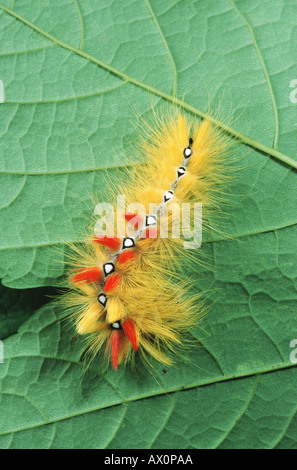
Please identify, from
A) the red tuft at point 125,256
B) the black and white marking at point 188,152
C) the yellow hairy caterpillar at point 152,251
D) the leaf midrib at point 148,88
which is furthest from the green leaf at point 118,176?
the red tuft at point 125,256

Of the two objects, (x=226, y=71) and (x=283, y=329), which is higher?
(x=226, y=71)

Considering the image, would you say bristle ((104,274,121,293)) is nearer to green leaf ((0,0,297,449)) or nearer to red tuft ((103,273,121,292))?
red tuft ((103,273,121,292))

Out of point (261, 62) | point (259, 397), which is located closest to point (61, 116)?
point (261, 62)

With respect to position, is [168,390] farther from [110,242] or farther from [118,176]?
[118,176]

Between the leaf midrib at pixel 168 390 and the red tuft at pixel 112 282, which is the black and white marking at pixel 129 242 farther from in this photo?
the leaf midrib at pixel 168 390

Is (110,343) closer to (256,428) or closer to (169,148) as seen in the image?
(256,428)

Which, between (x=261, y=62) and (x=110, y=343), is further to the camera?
(x=110, y=343)

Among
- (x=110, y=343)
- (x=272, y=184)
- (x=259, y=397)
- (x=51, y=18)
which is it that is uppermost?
(x=51, y=18)
